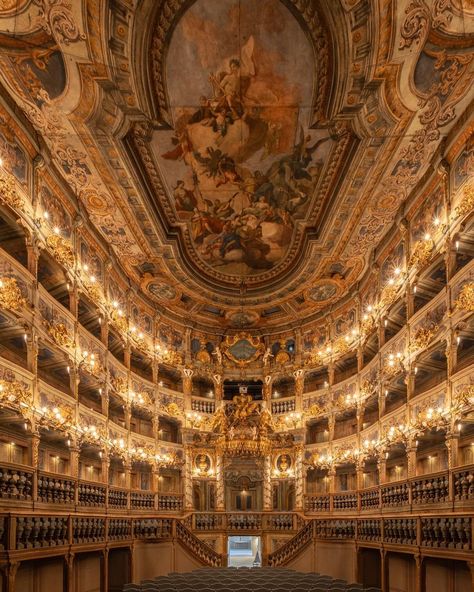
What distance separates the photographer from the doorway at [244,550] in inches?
1060

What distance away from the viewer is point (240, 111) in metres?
14.7

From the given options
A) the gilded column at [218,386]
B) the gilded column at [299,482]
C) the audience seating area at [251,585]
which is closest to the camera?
the audience seating area at [251,585]

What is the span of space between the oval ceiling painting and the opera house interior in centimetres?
7

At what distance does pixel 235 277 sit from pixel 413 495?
11.9 m

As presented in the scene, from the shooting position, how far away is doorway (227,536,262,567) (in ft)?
88.3

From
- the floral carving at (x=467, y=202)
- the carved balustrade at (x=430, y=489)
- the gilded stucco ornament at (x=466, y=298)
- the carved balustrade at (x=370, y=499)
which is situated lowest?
the carved balustrade at (x=370, y=499)

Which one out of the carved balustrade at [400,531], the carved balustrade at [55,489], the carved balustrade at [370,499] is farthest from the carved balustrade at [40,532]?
the carved balustrade at [370,499]

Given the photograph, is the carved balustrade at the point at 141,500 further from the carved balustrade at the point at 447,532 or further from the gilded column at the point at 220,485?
the carved balustrade at the point at 447,532

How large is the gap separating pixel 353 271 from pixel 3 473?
52.5 feet

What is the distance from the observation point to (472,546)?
35.6 feet

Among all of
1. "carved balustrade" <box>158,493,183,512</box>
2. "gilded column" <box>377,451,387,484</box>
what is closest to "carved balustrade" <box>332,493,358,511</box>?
"gilded column" <box>377,451,387,484</box>

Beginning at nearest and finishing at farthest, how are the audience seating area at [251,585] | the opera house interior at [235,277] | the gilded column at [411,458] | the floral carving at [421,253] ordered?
the audience seating area at [251,585] < the opera house interior at [235,277] < the floral carving at [421,253] < the gilded column at [411,458]

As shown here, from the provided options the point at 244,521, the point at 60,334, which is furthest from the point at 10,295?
the point at 244,521

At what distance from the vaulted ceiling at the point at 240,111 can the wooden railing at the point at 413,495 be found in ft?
28.2
